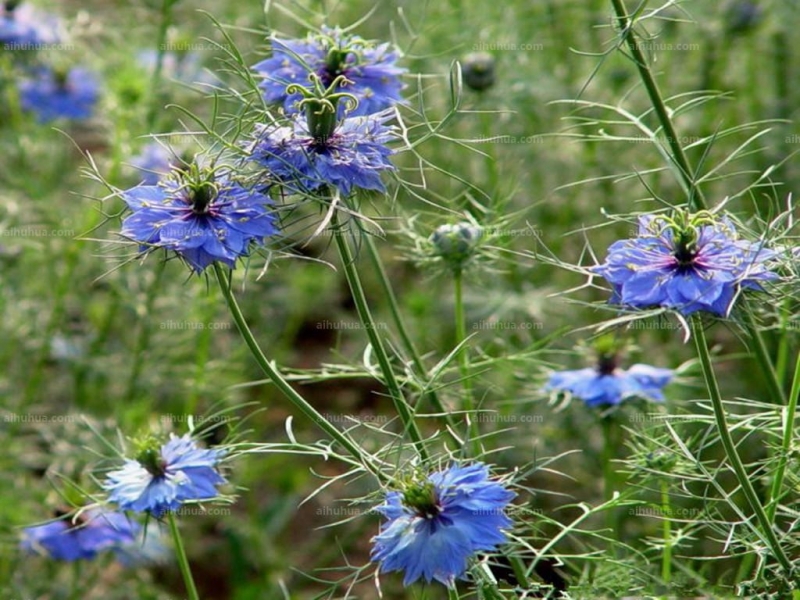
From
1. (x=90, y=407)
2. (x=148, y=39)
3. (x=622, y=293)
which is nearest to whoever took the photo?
(x=622, y=293)

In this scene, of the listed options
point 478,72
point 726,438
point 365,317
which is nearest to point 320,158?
point 365,317

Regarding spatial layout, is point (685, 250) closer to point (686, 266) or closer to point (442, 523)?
point (686, 266)

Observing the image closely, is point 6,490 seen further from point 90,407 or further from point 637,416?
point 637,416

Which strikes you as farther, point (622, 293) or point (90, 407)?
point (90, 407)

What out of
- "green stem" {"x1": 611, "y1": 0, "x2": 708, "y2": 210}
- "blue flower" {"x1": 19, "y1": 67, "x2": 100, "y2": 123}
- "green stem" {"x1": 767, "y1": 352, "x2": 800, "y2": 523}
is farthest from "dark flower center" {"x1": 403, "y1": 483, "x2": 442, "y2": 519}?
"blue flower" {"x1": 19, "y1": 67, "x2": 100, "y2": 123}

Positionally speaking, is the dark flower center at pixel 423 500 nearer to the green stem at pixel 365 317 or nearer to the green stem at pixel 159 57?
the green stem at pixel 365 317

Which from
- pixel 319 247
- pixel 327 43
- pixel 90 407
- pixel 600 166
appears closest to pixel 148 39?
pixel 319 247
